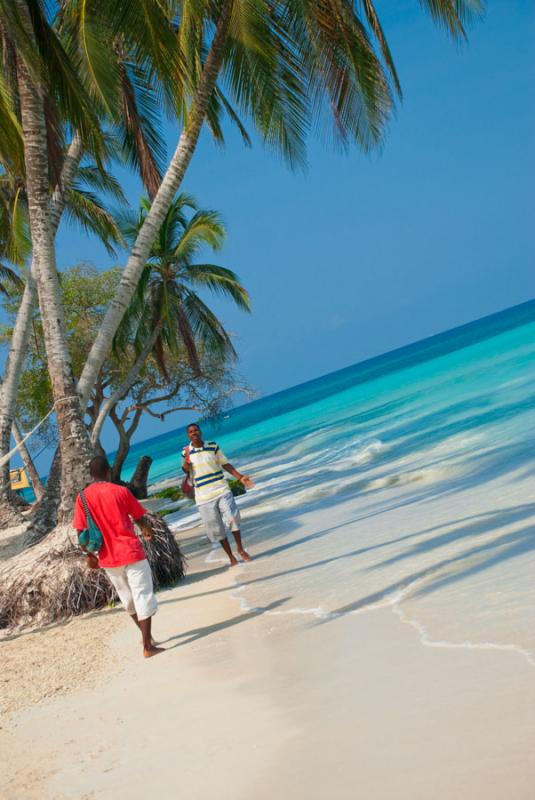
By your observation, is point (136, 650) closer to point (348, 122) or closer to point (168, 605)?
point (168, 605)

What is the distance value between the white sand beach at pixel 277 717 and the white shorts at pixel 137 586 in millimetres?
381

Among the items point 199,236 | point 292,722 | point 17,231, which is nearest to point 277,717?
point 292,722

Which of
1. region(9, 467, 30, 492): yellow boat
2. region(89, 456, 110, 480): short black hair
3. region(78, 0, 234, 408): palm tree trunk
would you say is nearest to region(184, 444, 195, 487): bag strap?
region(78, 0, 234, 408): palm tree trunk

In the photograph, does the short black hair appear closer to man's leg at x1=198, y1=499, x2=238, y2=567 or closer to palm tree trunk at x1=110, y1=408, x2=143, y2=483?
man's leg at x1=198, y1=499, x2=238, y2=567

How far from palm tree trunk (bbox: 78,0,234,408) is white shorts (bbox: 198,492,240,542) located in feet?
7.52

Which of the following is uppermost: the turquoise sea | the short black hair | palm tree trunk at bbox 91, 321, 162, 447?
palm tree trunk at bbox 91, 321, 162, 447

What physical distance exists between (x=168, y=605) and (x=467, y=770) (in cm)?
471

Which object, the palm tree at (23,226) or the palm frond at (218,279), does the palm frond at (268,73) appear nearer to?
the palm tree at (23,226)

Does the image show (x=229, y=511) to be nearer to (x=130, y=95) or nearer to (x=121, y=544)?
(x=121, y=544)

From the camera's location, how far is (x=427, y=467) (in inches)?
521

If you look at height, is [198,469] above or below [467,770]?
above

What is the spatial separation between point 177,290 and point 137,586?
1669cm

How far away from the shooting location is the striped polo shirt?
814 cm

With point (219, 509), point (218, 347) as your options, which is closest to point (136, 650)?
point (219, 509)
